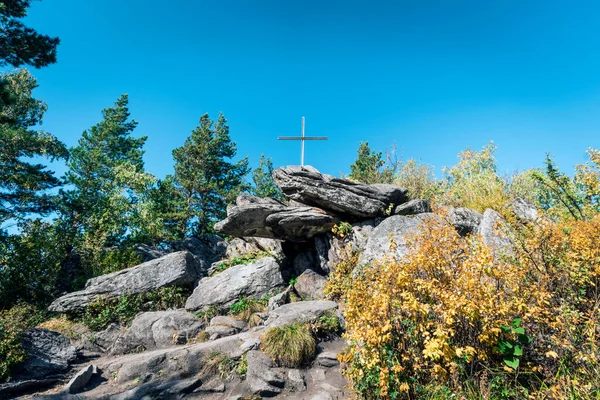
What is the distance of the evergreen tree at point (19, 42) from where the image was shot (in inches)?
418

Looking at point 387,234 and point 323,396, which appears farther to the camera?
point 387,234

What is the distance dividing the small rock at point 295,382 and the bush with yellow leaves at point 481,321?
171cm

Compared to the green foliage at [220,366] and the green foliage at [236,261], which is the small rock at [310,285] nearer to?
the green foliage at [236,261]

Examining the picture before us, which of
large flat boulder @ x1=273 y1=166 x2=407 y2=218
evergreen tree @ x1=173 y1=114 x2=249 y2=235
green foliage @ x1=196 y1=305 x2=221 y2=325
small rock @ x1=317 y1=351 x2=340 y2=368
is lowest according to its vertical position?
small rock @ x1=317 y1=351 x2=340 y2=368

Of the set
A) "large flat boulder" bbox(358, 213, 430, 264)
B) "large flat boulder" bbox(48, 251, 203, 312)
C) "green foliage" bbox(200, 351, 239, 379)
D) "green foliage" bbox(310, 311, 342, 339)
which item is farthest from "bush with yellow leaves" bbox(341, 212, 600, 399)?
"large flat boulder" bbox(48, 251, 203, 312)

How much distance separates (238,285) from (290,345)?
487 centimetres

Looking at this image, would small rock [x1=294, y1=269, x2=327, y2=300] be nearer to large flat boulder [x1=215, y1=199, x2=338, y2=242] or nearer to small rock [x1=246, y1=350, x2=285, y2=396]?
large flat boulder [x1=215, y1=199, x2=338, y2=242]

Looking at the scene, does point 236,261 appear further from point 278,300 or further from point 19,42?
point 19,42

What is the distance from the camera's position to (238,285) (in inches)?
446

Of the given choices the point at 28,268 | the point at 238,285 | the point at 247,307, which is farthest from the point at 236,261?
the point at 28,268

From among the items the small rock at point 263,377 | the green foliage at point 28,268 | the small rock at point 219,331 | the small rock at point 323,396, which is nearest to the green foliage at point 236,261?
the small rock at point 219,331

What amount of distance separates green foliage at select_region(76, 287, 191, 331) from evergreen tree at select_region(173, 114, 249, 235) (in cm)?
1014

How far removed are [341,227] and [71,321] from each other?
1080 centimetres

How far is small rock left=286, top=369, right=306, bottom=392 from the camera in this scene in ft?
20.6
